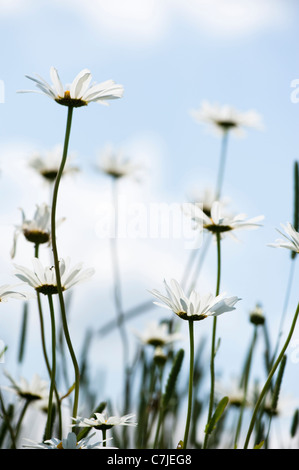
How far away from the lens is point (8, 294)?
659 millimetres

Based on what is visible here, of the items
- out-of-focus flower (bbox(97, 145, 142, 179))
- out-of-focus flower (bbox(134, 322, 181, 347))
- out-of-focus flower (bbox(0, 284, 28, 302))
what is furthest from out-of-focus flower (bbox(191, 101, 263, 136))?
out-of-focus flower (bbox(0, 284, 28, 302))

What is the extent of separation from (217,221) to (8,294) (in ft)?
1.06

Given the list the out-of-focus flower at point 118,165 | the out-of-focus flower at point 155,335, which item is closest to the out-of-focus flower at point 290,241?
the out-of-focus flower at point 155,335

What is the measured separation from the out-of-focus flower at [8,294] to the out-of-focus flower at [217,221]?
0.90 ft

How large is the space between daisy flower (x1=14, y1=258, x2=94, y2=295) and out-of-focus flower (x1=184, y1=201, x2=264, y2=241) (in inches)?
8.1

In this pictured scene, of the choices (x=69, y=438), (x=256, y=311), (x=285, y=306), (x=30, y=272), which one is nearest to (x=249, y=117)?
(x=256, y=311)

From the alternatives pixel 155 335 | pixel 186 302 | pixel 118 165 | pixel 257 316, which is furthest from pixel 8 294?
pixel 118 165

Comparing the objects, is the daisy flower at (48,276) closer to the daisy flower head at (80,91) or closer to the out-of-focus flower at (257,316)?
the daisy flower head at (80,91)

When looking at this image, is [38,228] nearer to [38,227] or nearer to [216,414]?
[38,227]

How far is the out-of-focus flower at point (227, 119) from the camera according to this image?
2008 mm

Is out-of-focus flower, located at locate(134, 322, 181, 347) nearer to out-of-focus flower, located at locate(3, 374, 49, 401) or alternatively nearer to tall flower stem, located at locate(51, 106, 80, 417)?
out-of-focus flower, located at locate(3, 374, 49, 401)

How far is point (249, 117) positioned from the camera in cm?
203

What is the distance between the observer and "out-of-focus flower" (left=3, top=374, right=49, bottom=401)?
97 cm
